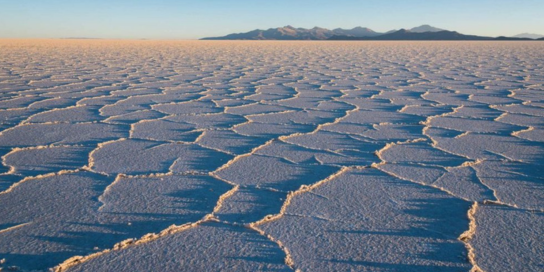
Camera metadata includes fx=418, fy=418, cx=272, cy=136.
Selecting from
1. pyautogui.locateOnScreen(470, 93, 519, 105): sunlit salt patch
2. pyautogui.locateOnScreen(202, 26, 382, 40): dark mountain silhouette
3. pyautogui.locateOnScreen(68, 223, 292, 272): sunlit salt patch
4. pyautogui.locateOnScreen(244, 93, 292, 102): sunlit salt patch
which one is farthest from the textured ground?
pyautogui.locateOnScreen(202, 26, 382, 40): dark mountain silhouette

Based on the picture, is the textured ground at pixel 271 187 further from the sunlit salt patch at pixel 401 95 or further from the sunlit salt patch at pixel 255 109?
the sunlit salt patch at pixel 401 95

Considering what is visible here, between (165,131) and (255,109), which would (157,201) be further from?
(255,109)

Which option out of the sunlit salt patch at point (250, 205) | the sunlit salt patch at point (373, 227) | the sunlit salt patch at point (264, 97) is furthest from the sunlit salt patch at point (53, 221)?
the sunlit salt patch at point (264, 97)

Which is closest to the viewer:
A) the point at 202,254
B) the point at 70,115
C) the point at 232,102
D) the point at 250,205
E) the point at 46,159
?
the point at 202,254

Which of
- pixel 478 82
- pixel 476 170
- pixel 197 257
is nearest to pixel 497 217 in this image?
pixel 476 170

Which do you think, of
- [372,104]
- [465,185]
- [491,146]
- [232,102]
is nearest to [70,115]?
[232,102]

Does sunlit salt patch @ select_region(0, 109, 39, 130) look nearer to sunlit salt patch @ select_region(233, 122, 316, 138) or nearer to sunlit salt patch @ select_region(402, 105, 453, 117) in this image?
sunlit salt patch @ select_region(233, 122, 316, 138)
